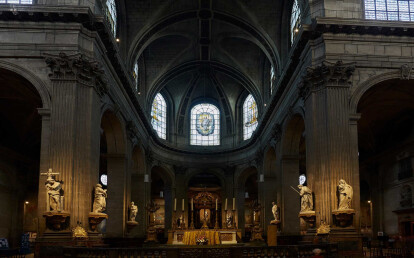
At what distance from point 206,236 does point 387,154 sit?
15.9 m

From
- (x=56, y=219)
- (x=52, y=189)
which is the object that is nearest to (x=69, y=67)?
(x=52, y=189)

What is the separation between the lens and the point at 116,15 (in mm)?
33250

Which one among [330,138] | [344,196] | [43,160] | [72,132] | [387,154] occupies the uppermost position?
[387,154]

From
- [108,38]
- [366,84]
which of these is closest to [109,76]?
[108,38]

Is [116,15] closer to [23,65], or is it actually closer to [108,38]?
[108,38]

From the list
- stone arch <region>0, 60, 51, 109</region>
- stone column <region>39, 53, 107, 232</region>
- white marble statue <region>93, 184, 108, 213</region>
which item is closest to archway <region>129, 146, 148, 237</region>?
white marble statue <region>93, 184, 108, 213</region>

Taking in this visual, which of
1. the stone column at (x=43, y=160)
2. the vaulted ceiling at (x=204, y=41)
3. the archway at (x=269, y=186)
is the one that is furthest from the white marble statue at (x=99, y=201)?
the archway at (x=269, y=186)

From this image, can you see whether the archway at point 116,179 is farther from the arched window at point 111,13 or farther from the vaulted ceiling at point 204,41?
the arched window at point 111,13

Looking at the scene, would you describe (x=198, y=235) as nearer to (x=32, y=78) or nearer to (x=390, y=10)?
(x=32, y=78)

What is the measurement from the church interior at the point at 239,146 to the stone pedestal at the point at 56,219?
4 cm

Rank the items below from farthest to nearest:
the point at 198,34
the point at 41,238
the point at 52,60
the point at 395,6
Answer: the point at 198,34 → the point at 395,6 → the point at 52,60 → the point at 41,238

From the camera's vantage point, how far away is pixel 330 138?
23266mm

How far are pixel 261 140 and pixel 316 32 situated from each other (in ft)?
63.8

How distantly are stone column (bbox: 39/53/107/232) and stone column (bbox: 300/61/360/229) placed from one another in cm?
1037
